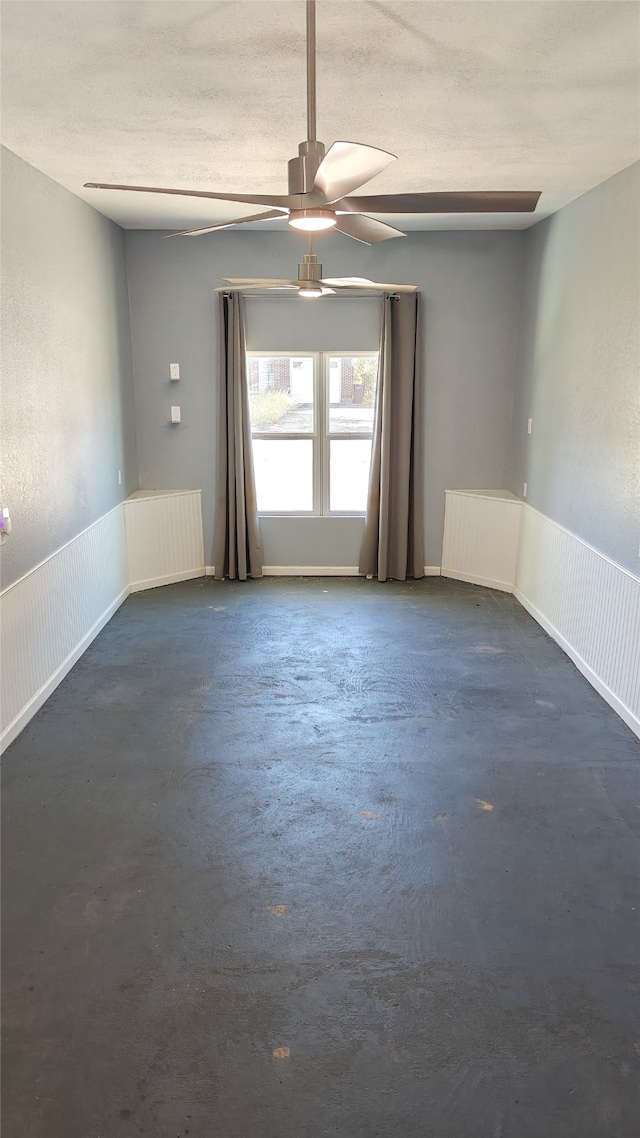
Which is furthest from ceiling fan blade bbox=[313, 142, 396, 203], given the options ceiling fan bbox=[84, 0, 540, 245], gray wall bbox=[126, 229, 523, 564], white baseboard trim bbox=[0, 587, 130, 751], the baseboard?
the baseboard

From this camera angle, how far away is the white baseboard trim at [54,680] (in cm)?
381

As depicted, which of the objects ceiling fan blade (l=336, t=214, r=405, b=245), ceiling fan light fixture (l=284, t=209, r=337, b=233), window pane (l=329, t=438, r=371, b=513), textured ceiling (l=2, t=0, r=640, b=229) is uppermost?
textured ceiling (l=2, t=0, r=640, b=229)

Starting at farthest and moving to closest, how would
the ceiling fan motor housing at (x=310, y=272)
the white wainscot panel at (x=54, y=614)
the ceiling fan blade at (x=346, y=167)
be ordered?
the white wainscot panel at (x=54, y=614), the ceiling fan motor housing at (x=310, y=272), the ceiling fan blade at (x=346, y=167)

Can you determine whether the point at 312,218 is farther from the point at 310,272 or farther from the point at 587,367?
the point at 587,367

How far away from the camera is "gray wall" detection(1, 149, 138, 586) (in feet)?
12.6

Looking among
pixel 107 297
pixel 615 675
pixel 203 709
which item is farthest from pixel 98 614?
pixel 615 675

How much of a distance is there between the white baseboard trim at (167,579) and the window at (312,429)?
80 cm

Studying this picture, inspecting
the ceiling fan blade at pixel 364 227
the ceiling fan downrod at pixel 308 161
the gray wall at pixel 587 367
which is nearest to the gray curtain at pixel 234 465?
the gray wall at pixel 587 367

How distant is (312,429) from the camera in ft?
21.6

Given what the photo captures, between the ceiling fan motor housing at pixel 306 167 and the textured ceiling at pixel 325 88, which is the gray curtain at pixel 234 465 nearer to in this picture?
the textured ceiling at pixel 325 88

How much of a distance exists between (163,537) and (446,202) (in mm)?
4559

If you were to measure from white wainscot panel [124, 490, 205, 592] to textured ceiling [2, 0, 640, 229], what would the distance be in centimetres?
258

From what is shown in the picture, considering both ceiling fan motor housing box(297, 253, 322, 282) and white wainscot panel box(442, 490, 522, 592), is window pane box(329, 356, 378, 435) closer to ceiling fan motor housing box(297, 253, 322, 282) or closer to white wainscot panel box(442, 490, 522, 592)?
white wainscot panel box(442, 490, 522, 592)

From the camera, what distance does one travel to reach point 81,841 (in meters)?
3.08
